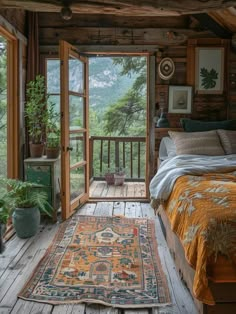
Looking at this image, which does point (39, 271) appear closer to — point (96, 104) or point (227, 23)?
point (227, 23)

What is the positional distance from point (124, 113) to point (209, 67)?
9.50 feet

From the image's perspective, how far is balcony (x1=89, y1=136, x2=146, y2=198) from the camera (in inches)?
276

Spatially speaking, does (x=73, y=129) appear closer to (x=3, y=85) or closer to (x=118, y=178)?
(x=3, y=85)

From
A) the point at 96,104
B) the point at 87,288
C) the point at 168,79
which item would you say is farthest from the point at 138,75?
the point at 87,288

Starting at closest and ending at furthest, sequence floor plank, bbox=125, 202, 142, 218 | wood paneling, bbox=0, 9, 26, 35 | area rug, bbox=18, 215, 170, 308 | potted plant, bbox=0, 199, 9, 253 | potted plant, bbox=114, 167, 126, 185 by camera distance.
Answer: area rug, bbox=18, 215, 170, 308, potted plant, bbox=0, 199, 9, 253, wood paneling, bbox=0, 9, 26, 35, floor plank, bbox=125, 202, 142, 218, potted plant, bbox=114, 167, 126, 185

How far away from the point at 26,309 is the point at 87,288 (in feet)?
1.56

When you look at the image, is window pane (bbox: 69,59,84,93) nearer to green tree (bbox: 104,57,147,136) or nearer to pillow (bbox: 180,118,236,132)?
pillow (bbox: 180,118,236,132)

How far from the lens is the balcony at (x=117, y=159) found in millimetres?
7013

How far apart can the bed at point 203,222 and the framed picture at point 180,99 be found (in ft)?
4.20

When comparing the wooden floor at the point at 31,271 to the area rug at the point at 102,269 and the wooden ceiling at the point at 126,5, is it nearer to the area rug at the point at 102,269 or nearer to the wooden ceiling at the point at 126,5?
the area rug at the point at 102,269

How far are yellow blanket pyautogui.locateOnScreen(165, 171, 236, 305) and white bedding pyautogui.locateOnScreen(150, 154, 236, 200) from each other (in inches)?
24.0

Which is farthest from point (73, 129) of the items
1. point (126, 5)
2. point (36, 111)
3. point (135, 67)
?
point (135, 67)

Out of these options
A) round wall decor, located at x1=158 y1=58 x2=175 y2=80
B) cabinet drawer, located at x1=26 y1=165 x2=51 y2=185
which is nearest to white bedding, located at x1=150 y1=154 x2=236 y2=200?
cabinet drawer, located at x1=26 y1=165 x2=51 y2=185

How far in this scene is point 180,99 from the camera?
516 cm
